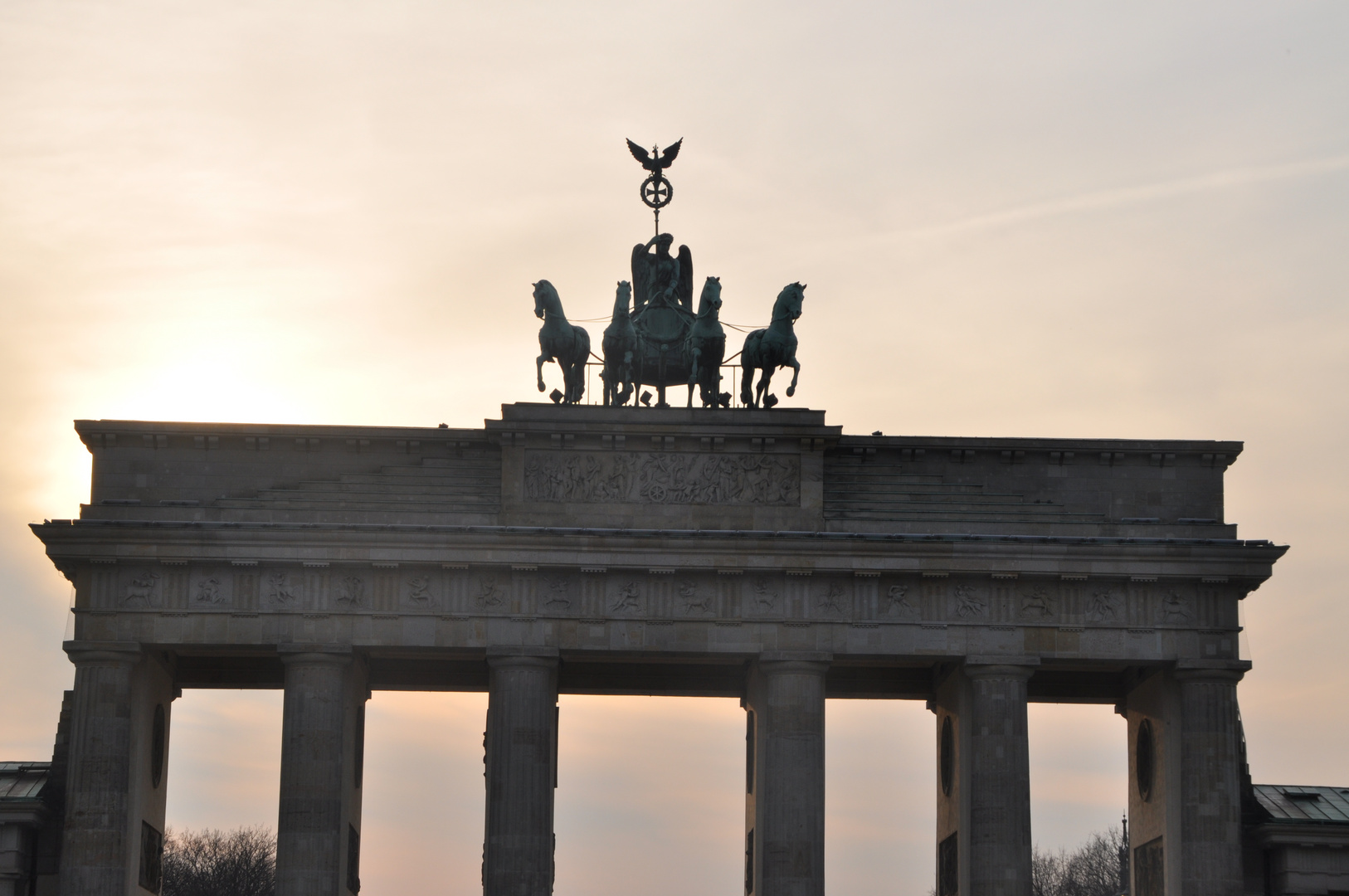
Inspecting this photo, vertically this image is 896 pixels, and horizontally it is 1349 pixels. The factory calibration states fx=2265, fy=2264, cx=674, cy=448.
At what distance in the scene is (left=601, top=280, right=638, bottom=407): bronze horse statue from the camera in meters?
52.5

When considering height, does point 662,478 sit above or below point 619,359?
below

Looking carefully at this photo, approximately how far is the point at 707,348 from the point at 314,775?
43.2ft

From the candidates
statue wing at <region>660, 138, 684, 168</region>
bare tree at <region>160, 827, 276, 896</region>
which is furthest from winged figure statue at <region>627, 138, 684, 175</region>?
bare tree at <region>160, 827, 276, 896</region>

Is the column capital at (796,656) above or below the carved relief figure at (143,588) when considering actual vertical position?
below

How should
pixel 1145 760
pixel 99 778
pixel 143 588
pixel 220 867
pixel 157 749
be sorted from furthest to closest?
pixel 220 867
pixel 1145 760
pixel 157 749
pixel 143 588
pixel 99 778

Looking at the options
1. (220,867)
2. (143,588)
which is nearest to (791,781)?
(143,588)

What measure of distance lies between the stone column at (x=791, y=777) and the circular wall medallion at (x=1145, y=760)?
26.7 ft

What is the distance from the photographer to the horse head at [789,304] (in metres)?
52.6

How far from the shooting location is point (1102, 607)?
166 ft

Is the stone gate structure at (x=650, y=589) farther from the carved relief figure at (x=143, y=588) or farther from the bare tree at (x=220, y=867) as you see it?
the bare tree at (x=220, y=867)

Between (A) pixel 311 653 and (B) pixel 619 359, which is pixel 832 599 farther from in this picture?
(A) pixel 311 653

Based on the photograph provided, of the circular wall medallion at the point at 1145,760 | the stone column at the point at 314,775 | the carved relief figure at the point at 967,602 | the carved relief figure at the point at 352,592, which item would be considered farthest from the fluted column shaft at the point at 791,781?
the stone column at the point at 314,775

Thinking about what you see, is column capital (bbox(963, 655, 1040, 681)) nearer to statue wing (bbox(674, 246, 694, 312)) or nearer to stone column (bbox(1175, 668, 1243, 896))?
stone column (bbox(1175, 668, 1243, 896))

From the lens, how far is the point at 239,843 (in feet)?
393
